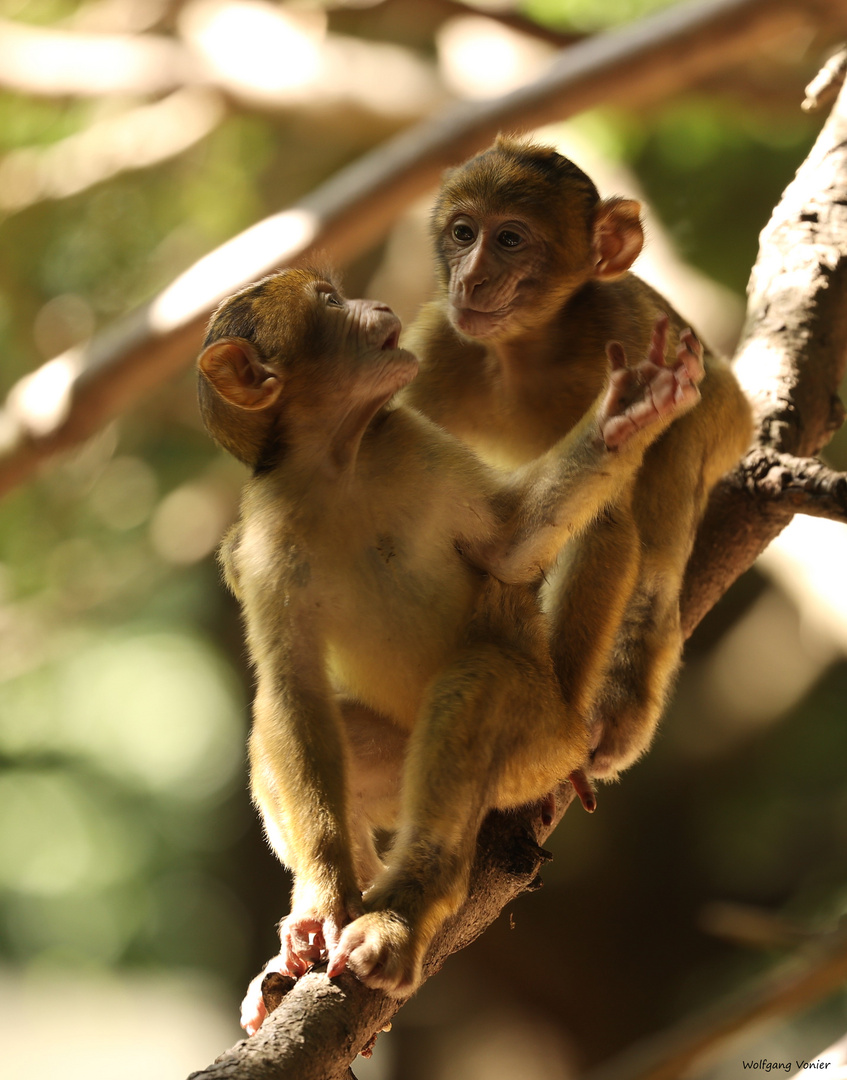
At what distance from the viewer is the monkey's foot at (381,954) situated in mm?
2125

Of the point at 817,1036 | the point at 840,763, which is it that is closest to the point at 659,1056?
the point at 817,1036

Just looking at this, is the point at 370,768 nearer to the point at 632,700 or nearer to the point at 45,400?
the point at 632,700

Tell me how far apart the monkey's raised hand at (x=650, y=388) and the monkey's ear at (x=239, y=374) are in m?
0.73

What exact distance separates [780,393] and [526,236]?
1.37m

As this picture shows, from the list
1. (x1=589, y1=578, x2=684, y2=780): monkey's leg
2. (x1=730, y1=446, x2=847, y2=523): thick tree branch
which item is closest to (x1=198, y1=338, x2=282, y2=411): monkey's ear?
(x1=589, y1=578, x2=684, y2=780): monkey's leg

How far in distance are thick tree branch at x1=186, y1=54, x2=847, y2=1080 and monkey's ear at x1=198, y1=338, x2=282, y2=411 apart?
111cm

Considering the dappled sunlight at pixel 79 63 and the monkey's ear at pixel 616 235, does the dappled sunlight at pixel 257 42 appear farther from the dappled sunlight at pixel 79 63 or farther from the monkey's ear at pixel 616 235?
the monkey's ear at pixel 616 235

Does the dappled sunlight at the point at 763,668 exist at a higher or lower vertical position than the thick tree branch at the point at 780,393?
lower

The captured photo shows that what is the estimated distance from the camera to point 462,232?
3.34 meters

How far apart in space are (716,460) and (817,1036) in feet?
18.4

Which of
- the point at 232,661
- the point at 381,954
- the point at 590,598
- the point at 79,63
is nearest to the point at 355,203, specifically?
the point at 79,63

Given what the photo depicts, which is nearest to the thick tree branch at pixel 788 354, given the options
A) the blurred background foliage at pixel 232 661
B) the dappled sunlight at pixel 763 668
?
the blurred background foliage at pixel 232 661

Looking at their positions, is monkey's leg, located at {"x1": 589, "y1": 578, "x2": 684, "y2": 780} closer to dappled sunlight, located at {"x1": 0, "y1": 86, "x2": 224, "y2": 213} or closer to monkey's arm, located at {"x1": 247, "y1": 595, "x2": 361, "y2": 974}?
monkey's arm, located at {"x1": 247, "y1": 595, "x2": 361, "y2": 974}

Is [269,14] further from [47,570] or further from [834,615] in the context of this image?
[834,615]
